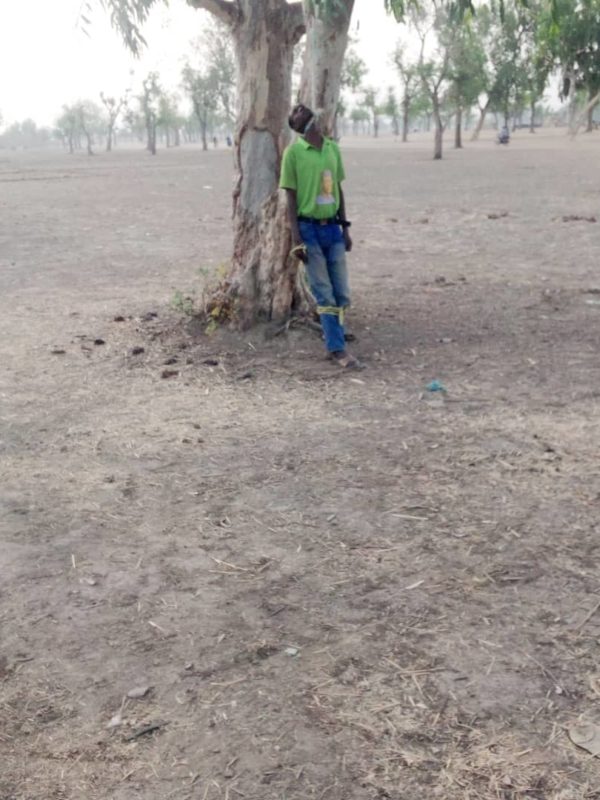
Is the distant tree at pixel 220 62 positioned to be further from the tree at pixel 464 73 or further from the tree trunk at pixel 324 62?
the tree trunk at pixel 324 62

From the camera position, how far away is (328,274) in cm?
673

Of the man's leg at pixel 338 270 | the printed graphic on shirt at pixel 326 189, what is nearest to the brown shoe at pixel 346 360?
the man's leg at pixel 338 270

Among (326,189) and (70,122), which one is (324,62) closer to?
(326,189)

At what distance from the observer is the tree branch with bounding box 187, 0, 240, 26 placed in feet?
23.0

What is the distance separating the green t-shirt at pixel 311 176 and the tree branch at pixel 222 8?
1.55 meters

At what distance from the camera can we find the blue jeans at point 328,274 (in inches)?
259

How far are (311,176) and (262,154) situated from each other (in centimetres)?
101

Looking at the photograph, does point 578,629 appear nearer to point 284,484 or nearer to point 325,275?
point 284,484

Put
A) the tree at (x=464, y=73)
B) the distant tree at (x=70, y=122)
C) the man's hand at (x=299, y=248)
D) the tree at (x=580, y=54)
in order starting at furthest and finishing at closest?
the distant tree at (x=70, y=122), the tree at (x=464, y=73), the tree at (x=580, y=54), the man's hand at (x=299, y=248)

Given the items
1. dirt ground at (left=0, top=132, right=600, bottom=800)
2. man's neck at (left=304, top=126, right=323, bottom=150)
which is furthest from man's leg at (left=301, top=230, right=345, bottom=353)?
man's neck at (left=304, top=126, right=323, bottom=150)

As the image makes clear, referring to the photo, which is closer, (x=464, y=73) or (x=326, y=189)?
(x=326, y=189)

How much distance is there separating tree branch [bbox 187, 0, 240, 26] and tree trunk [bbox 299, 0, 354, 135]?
681 millimetres

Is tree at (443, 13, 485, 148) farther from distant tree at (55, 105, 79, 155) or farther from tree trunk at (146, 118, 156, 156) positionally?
distant tree at (55, 105, 79, 155)

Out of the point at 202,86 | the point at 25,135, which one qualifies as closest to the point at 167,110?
the point at 202,86
